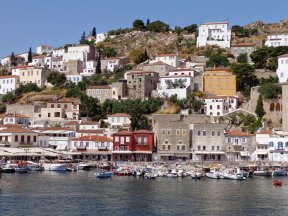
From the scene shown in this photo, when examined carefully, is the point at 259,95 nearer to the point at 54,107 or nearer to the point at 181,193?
the point at 54,107

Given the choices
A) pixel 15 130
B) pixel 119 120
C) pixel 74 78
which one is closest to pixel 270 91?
pixel 119 120

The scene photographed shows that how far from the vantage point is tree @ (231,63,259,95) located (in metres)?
78.0

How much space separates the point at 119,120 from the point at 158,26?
42.9 m

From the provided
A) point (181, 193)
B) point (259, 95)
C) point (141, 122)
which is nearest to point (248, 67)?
point (259, 95)

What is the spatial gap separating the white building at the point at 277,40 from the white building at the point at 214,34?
716cm

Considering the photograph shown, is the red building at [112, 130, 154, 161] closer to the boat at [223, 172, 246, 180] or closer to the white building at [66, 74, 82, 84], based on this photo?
the boat at [223, 172, 246, 180]

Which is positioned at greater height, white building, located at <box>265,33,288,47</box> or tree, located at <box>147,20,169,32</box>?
tree, located at <box>147,20,169,32</box>

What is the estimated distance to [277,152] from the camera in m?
62.4

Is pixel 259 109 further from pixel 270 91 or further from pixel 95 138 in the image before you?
pixel 95 138

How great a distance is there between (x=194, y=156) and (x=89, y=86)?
2502 centimetres

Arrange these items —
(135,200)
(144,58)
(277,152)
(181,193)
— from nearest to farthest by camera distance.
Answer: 1. (135,200)
2. (181,193)
3. (277,152)
4. (144,58)

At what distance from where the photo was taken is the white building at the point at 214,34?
97.8 m

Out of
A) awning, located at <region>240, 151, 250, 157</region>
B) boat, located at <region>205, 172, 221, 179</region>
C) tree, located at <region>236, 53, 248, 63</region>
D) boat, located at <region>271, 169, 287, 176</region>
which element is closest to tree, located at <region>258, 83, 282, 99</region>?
awning, located at <region>240, 151, 250, 157</region>

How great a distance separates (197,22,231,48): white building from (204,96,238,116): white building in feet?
84.8
